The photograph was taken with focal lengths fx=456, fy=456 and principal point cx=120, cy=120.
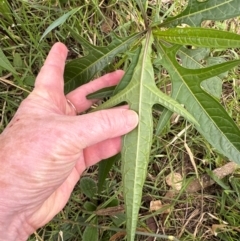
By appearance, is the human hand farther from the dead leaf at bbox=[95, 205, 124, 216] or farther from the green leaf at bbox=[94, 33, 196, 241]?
the dead leaf at bbox=[95, 205, 124, 216]

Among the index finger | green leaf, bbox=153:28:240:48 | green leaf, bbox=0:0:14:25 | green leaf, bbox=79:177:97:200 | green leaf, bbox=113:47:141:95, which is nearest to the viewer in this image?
green leaf, bbox=153:28:240:48

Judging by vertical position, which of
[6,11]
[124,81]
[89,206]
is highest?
[6,11]

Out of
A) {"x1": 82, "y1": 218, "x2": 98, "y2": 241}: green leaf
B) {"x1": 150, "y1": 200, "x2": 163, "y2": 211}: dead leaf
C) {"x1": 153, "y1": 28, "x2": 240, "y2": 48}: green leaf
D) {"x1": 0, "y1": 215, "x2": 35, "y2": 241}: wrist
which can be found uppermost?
{"x1": 153, "y1": 28, "x2": 240, "y2": 48}: green leaf

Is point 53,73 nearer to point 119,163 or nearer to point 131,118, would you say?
point 131,118

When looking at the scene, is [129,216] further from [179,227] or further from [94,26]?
[94,26]

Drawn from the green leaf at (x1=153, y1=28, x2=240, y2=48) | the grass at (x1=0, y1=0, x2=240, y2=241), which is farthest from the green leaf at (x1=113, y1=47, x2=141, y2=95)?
the grass at (x1=0, y1=0, x2=240, y2=241)

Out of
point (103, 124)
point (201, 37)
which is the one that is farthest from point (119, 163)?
point (201, 37)

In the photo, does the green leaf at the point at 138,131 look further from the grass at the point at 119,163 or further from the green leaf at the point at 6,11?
the green leaf at the point at 6,11
